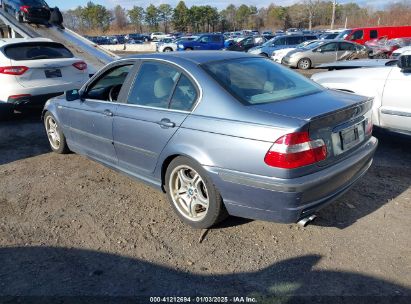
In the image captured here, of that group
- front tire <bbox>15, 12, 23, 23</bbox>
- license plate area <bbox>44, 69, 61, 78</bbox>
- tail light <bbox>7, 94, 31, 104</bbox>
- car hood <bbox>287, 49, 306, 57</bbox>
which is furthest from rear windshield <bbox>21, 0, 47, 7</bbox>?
car hood <bbox>287, 49, 306, 57</bbox>

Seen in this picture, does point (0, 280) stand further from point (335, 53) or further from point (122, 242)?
point (335, 53)

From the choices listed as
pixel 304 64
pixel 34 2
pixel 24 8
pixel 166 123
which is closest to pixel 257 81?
pixel 166 123

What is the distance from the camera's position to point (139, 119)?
3805mm

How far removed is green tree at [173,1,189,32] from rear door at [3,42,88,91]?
349ft

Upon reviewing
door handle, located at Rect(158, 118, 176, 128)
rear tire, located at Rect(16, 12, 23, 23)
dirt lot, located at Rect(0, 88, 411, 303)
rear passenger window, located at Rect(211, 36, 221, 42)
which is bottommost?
dirt lot, located at Rect(0, 88, 411, 303)

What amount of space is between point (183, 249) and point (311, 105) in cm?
162

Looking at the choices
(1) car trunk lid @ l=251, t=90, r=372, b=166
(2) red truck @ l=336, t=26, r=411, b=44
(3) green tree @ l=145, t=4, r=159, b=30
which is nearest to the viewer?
(1) car trunk lid @ l=251, t=90, r=372, b=166


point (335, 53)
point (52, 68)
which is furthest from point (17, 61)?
point (335, 53)

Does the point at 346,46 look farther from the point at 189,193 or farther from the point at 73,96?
the point at 189,193

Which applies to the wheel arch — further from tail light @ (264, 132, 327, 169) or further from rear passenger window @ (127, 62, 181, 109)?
tail light @ (264, 132, 327, 169)

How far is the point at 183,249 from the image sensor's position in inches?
129

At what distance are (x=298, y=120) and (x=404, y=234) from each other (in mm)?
1559

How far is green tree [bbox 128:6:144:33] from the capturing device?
394 feet

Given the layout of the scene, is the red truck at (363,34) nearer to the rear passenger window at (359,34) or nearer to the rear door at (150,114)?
the rear passenger window at (359,34)
